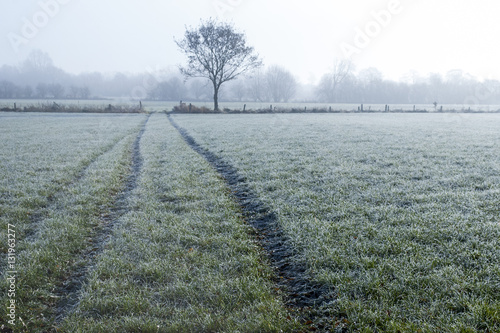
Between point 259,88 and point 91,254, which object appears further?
point 259,88

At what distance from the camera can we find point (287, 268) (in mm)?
4625

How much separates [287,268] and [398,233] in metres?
2.13

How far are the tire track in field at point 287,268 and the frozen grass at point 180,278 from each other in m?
0.21

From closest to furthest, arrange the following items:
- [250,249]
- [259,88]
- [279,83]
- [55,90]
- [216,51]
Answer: [250,249] → [216,51] → [55,90] → [279,83] → [259,88]

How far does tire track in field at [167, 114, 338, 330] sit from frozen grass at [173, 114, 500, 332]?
159 millimetres

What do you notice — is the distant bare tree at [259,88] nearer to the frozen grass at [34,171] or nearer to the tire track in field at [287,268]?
the frozen grass at [34,171]

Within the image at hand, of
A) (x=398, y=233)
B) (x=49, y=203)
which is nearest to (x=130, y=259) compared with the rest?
(x=49, y=203)

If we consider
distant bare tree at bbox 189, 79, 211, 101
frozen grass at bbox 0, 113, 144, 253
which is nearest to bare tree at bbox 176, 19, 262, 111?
frozen grass at bbox 0, 113, 144, 253

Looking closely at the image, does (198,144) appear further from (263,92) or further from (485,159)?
(263,92)

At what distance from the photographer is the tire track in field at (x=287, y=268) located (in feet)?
11.8

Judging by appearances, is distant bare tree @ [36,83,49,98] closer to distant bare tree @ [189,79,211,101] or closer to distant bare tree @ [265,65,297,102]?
distant bare tree @ [189,79,211,101]

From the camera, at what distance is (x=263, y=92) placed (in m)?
139

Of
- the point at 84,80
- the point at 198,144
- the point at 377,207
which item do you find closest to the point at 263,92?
the point at 84,80

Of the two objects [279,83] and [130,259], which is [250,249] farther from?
[279,83]
